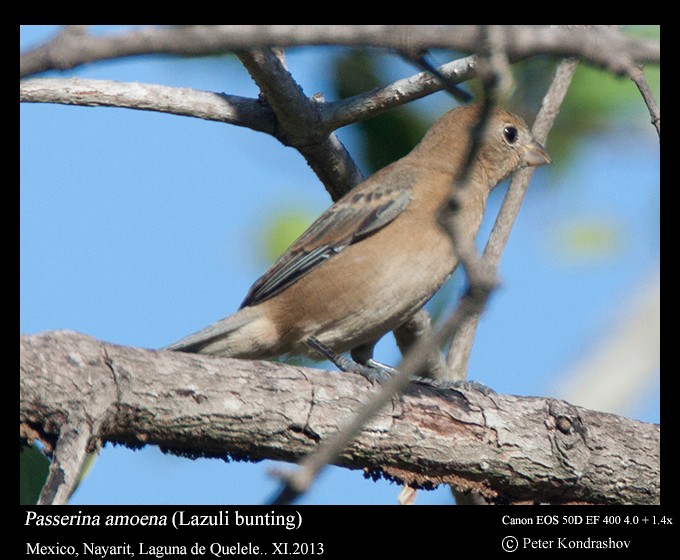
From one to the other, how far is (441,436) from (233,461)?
134 centimetres

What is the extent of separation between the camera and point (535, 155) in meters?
7.27

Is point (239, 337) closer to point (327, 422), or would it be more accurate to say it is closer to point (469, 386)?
point (327, 422)

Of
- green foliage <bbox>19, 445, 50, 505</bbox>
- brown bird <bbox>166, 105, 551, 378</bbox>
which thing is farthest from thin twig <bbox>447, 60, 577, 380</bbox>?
green foliage <bbox>19, 445, 50, 505</bbox>

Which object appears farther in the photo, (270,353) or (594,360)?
(270,353)

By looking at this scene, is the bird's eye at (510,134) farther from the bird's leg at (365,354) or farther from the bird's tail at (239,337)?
the bird's tail at (239,337)

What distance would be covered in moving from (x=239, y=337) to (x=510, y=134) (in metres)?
3.16

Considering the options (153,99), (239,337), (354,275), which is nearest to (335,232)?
(354,275)

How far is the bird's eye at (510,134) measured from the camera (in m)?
7.50

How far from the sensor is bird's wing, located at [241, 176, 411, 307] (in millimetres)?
6664
